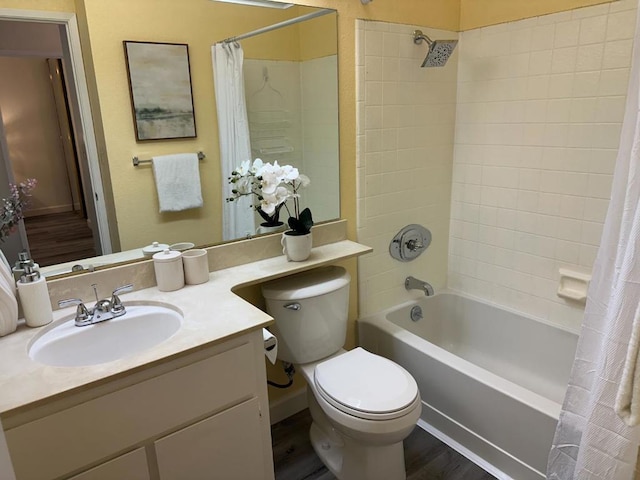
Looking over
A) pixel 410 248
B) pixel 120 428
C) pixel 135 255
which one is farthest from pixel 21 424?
pixel 410 248

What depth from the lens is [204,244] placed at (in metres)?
1.81

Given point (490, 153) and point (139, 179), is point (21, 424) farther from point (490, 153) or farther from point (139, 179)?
point (490, 153)

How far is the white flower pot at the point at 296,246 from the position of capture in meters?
1.86

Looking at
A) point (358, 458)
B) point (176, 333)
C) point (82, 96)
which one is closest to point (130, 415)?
point (176, 333)

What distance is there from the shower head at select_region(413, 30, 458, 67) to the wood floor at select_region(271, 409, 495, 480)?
1.74m

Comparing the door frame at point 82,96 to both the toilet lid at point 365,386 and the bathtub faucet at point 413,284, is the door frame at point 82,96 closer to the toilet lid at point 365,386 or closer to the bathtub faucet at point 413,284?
the toilet lid at point 365,386

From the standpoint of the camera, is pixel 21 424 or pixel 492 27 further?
pixel 492 27

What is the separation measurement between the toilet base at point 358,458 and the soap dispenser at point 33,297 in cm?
114

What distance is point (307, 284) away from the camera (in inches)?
74.6

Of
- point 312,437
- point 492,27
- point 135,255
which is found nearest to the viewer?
point 135,255

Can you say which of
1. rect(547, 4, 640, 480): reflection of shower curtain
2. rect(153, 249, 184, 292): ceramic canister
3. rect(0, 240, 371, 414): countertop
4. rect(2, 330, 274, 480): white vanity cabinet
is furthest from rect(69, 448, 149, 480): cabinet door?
rect(547, 4, 640, 480): reflection of shower curtain

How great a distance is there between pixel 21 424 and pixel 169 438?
378 millimetres

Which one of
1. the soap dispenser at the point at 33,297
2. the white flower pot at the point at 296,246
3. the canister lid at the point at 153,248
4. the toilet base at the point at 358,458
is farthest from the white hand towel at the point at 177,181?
the toilet base at the point at 358,458

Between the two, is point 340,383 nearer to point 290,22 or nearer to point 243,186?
point 243,186
